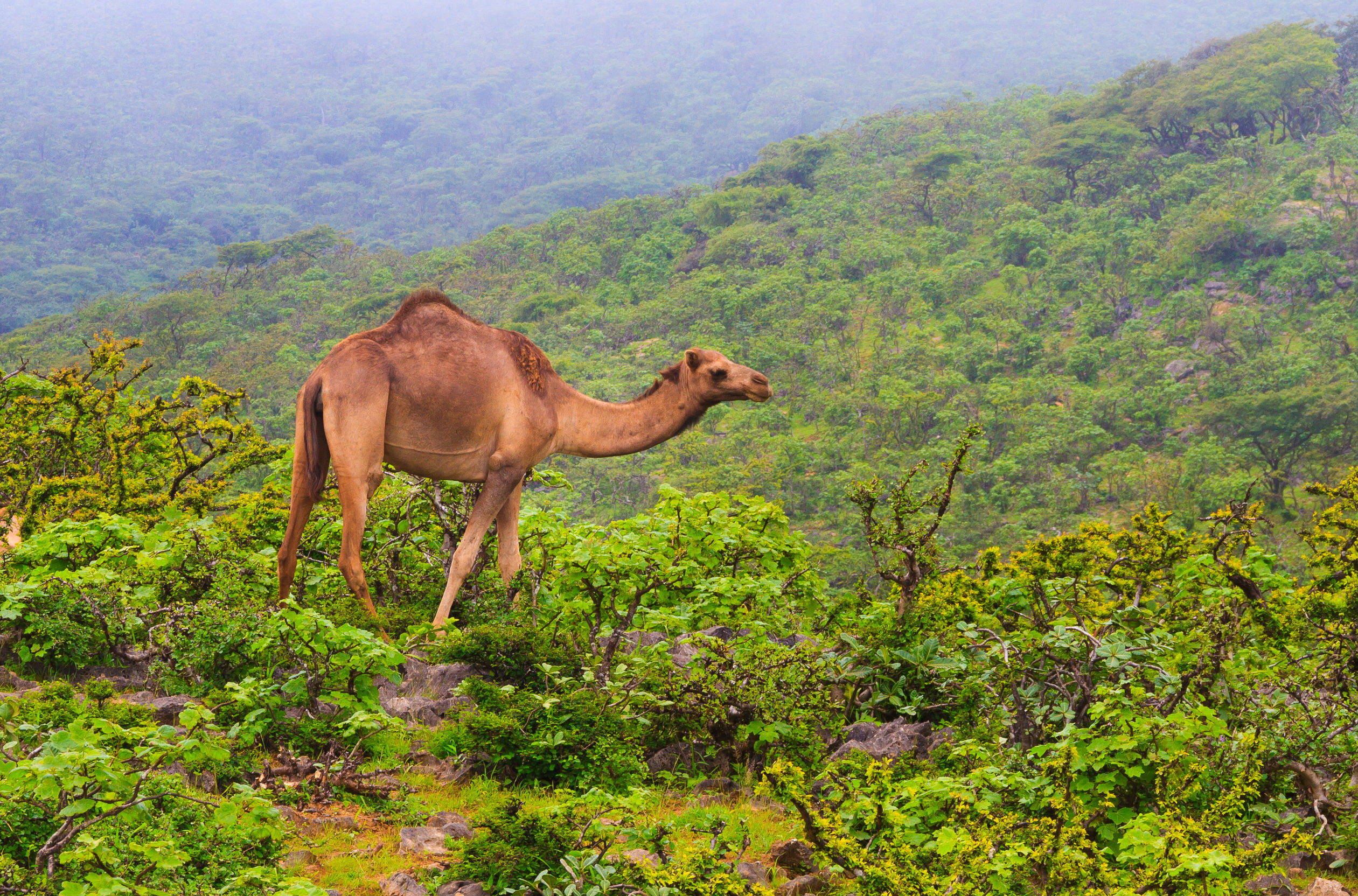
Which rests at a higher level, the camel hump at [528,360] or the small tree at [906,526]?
the camel hump at [528,360]

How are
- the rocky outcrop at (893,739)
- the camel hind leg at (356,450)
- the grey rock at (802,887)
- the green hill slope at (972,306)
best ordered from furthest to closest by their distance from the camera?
the green hill slope at (972,306), the camel hind leg at (356,450), the rocky outcrop at (893,739), the grey rock at (802,887)

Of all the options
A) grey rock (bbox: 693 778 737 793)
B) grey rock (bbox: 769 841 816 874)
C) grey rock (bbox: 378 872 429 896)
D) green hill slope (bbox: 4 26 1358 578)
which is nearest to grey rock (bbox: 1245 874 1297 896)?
grey rock (bbox: 769 841 816 874)

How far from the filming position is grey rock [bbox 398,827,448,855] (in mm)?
4305

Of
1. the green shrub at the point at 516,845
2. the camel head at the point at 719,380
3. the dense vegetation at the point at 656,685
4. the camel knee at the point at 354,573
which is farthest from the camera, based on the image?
the camel head at the point at 719,380

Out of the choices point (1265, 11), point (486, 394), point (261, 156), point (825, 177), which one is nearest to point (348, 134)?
point (261, 156)

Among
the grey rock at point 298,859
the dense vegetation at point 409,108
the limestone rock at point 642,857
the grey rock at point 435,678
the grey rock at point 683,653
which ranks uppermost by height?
the dense vegetation at point 409,108

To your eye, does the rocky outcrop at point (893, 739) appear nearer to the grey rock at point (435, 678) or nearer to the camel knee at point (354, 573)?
the grey rock at point (435, 678)

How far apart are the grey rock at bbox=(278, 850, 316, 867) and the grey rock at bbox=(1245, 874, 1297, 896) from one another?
340cm

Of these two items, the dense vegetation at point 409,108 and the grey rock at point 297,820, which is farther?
the dense vegetation at point 409,108

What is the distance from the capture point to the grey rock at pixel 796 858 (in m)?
4.32

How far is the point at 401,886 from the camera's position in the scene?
3.92 m

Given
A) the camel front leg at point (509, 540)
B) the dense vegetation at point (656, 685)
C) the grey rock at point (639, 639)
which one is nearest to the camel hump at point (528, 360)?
the camel front leg at point (509, 540)

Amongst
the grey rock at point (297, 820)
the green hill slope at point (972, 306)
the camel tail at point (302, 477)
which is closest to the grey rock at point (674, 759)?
the grey rock at point (297, 820)

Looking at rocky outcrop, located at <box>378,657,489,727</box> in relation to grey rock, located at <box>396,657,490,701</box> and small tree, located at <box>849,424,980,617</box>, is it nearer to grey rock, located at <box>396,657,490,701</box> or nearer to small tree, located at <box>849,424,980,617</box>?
grey rock, located at <box>396,657,490,701</box>
